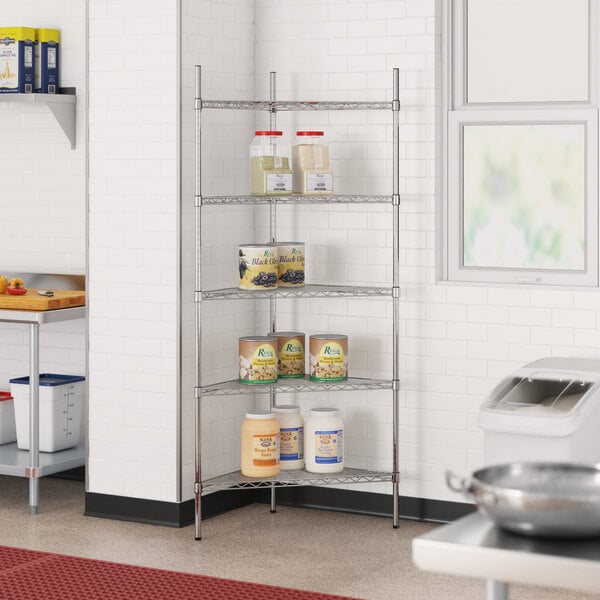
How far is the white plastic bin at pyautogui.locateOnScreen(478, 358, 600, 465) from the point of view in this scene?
12.9ft

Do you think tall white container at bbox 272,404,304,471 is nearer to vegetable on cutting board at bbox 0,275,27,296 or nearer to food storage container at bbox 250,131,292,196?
food storage container at bbox 250,131,292,196

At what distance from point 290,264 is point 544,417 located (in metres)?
1.48

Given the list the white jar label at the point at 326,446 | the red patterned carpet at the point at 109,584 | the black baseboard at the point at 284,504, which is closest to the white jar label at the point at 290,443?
the white jar label at the point at 326,446

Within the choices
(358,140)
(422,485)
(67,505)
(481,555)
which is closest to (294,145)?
(358,140)

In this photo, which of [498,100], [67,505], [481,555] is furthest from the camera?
[67,505]

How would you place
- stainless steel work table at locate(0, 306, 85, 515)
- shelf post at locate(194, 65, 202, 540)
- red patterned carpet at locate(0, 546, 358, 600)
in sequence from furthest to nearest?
stainless steel work table at locate(0, 306, 85, 515) < shelf post at locate(194, 65, 202, 540) < red patterned carpet at locate(0, 546, 358, 600)

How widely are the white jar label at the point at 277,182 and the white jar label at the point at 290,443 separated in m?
1.01

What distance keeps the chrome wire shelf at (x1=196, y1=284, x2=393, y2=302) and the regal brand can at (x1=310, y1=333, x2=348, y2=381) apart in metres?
0.19

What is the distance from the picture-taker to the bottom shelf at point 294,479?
16.3 ft

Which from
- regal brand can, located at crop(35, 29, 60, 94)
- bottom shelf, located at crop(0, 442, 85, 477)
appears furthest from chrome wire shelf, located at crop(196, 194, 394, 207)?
bottom shelf, located at crop(0, 442, 85, 477)

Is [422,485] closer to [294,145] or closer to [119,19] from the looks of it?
[294,145]

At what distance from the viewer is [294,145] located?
5.15 meters

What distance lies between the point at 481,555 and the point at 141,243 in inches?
127

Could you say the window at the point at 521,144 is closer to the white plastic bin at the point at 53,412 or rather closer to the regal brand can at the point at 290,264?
the regal brand can at the point at 290,264
